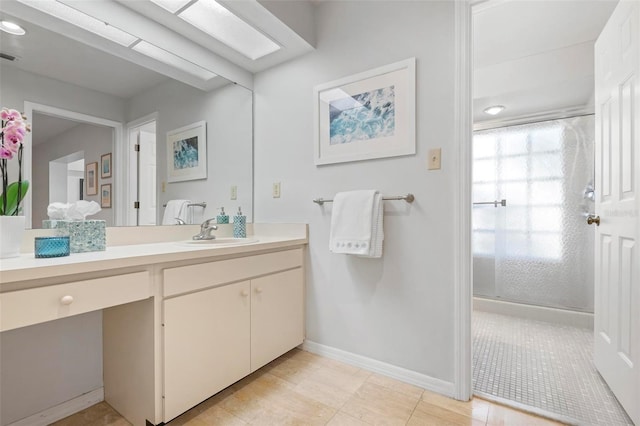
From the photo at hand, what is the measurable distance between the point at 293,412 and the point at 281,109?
1811 mm

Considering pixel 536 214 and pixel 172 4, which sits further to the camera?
pixel 536 214

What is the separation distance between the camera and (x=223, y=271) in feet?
4.71

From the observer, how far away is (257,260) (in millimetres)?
1627

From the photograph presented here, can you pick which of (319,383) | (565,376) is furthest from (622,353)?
(319,383)

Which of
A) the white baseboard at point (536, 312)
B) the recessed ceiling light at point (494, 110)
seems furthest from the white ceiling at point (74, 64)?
the white baseboard at point (536, 312)

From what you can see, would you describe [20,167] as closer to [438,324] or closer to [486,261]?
[438,324]

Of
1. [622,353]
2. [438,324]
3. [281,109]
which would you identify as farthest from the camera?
[281,109]

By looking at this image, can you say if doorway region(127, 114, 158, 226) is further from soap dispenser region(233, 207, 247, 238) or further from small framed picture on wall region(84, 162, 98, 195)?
soap dispenser region(233, 207, 247, 238)

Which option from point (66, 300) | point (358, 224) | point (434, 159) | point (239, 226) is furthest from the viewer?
point (239, 226)

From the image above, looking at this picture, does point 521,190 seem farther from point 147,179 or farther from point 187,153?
point 147,179

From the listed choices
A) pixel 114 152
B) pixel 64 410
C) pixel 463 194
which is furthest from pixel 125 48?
pixel 463 194

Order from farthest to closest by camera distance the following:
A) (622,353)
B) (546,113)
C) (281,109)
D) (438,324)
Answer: (546,113) → (281,109) → (438,324) → (622,353)

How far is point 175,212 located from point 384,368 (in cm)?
152

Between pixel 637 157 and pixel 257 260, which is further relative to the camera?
pixel 257 260
